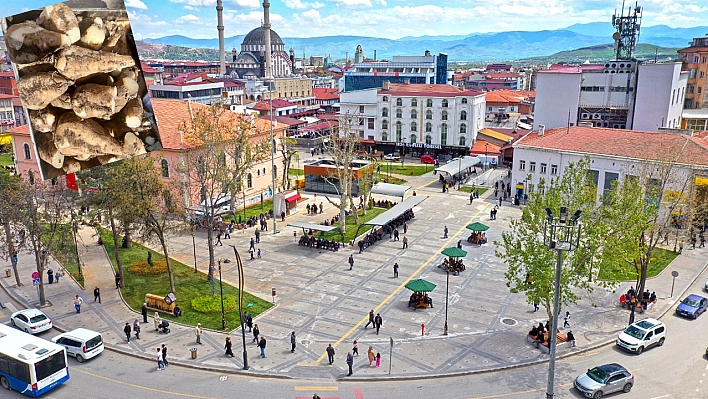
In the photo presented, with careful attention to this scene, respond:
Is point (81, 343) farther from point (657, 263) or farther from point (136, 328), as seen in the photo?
point (657, 263)

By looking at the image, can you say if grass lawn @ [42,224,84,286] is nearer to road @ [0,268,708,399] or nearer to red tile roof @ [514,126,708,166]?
road @ [0,268,708,399]

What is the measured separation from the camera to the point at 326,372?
24.8 metres

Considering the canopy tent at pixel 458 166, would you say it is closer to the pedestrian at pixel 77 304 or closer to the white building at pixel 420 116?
the white building at pixel 420 116

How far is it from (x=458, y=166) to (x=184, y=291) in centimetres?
4066

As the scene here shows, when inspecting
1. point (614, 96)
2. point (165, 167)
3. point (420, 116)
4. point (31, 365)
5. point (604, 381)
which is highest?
point (614, 96)

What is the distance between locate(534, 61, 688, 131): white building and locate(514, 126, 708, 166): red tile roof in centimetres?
1098

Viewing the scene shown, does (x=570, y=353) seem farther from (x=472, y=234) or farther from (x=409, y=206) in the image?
(x=409, y=206)

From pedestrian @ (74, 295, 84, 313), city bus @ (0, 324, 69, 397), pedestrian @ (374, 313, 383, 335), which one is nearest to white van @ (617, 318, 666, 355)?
pedestrian @ (374, 313, 383, 335)

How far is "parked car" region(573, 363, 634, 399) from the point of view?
22.5 m

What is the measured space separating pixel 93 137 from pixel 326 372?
17.8m

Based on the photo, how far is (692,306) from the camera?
30.9 meters

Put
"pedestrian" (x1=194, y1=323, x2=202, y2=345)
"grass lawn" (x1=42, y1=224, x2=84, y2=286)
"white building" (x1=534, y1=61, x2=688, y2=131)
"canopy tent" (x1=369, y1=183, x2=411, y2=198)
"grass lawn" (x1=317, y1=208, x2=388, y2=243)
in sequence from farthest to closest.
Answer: "white building" (x1=534, y1=61, x2=688, y2=131) < "canopy tent" (x1=369, y1=183, x2=411, y2=198) < "grass lawn" (x1=317, y1=208, x2=388, y2=243) < "grass lawn" (x1=42, y1=224, x2=84, y2=286) < "pedestrian" (x1=194, y1=323, x2=202, y2=345)

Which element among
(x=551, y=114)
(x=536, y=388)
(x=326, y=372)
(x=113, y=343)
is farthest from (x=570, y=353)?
(x=551, y=114)

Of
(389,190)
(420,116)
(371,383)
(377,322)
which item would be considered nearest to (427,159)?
(420,116)
